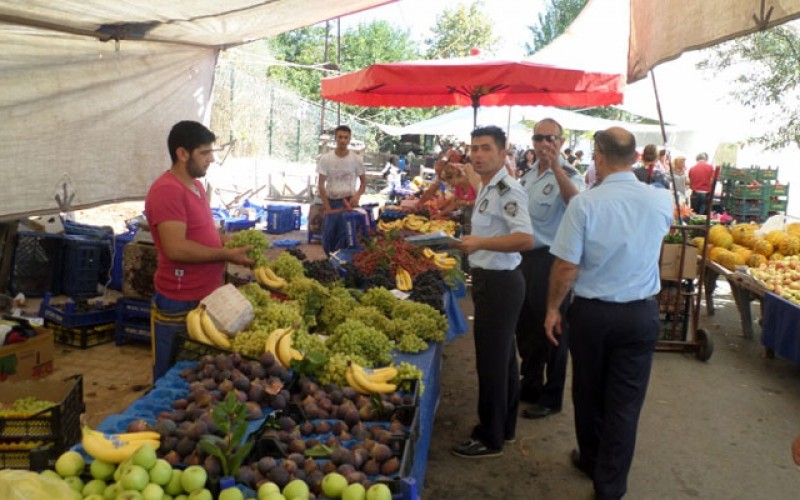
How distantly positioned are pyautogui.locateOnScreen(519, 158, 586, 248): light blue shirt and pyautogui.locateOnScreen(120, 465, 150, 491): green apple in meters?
3.92

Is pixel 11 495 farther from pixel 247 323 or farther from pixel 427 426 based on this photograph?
pixel 427 426

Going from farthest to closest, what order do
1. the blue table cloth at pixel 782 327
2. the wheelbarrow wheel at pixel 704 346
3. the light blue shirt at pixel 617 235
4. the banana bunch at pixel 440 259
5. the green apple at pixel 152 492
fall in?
1. the wheelbarrow wheel at pixel 704 346
2. the blue table cloth at pixel 782 327
3. the banana bunch at pixel 440 259
4. the light blue shirt at pixel 617 235
5. the green apple at pixel 152 492

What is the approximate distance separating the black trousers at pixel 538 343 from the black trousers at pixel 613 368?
4.72ft

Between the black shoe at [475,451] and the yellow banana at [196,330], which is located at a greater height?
the yellow banana at [196,330]

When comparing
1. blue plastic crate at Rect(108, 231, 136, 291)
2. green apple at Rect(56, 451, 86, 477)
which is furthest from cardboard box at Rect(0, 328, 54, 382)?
green apple at Rect(56, 451, 86, 477)

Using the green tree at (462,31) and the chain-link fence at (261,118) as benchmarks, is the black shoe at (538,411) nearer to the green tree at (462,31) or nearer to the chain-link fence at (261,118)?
the chain-link fence at (261,118)

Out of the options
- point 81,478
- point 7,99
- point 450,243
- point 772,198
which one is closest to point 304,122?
point 772,198

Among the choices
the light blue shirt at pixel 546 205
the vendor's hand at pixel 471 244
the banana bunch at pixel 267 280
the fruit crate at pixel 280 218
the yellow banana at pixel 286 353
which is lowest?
the fruit crate at pixel 280 218

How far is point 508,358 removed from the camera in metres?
4.43

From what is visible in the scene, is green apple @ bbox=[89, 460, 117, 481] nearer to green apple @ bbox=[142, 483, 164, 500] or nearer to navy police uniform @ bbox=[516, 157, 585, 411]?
Answer: green apple @ bbox=[142, 483, 164, 500]

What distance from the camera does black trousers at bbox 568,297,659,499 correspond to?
3.72 meters

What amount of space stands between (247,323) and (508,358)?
185 centimetres

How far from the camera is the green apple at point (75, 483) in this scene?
7.07 feet

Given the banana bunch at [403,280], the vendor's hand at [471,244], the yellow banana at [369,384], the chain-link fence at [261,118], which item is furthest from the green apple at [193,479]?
the chain-link fence at [261,118]
